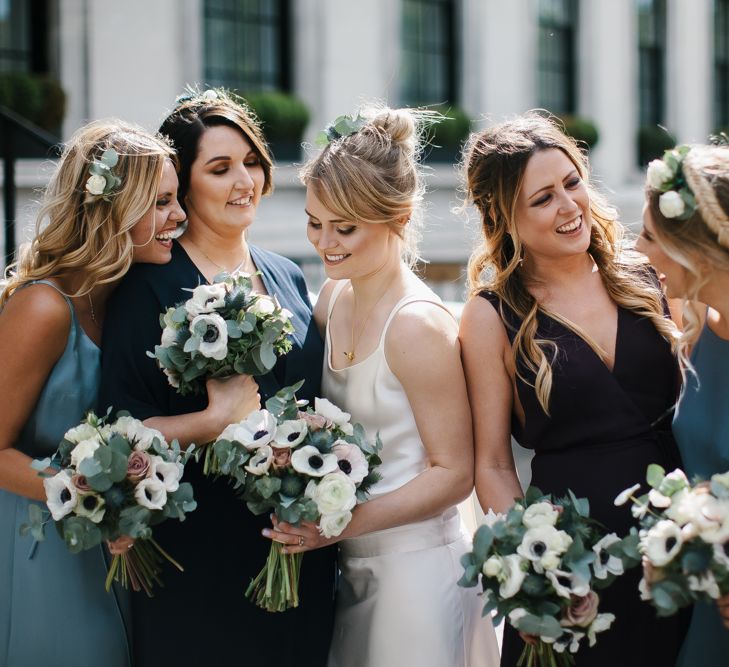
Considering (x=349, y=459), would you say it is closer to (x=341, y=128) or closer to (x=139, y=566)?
(x=139, y=566)

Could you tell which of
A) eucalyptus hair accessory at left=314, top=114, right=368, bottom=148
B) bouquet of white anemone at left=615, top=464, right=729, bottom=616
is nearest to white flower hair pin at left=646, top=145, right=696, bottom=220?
bouquet of white anemone at left=615, top=464, right=729, bottom=616

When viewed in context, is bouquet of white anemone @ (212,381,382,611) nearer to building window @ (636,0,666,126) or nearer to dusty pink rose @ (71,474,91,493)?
dusty pink rose @ (71,474,91,493)

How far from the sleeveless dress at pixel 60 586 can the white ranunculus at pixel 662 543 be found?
69.4 inches

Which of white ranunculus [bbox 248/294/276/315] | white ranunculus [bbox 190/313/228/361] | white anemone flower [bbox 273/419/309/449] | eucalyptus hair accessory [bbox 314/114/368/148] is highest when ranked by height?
eucalyptus hair accessory [bbox 314/114/368/148]

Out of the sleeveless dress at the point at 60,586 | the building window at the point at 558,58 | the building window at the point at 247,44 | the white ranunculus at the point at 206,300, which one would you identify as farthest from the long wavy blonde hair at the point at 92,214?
the building window at the point at 558,58

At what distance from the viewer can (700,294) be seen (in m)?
2.91

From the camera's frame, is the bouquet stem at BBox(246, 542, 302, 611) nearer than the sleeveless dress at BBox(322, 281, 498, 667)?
Yes

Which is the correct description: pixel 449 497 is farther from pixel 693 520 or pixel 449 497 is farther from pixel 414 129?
pixel 414 129

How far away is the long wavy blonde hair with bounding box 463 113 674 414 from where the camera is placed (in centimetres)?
321

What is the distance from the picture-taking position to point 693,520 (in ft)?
8.12

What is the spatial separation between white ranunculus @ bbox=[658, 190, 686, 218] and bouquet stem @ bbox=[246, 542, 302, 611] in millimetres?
1480

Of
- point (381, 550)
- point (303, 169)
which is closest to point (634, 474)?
point (381, 550)

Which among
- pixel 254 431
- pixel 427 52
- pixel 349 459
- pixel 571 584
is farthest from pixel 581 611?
pixel 427 52

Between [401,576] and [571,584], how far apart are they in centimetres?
72
